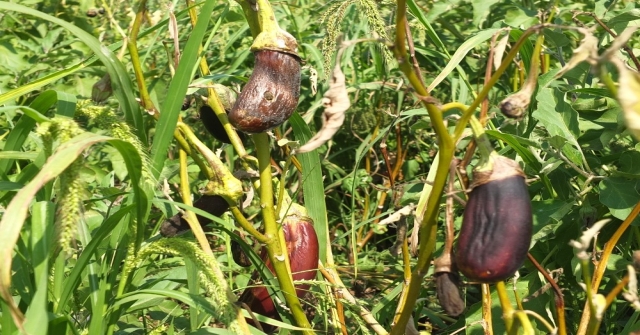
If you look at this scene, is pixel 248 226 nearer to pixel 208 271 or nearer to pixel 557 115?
pixel 208 271

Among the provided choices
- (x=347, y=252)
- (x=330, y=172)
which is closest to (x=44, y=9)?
(x=330, y=172)

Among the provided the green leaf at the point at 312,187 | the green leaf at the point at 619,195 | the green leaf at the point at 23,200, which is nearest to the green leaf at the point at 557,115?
the green leaf at the point at 619,195

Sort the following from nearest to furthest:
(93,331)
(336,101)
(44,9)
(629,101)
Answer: (629,101) → (336,101) → (93,331) → (44,9)

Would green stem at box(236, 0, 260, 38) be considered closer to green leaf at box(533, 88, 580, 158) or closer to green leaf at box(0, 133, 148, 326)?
green leaf at box(0, 133, 148, 326)

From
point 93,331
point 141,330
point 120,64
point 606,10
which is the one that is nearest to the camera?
point 93,331

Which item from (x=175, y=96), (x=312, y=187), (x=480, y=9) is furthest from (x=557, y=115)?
(x=480, y=9)

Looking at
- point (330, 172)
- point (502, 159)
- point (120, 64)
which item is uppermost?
point (120, 64)

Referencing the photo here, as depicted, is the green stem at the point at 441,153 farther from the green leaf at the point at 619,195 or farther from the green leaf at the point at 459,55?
the green leaf at the point at 619,195

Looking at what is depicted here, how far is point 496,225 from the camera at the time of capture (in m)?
1.07

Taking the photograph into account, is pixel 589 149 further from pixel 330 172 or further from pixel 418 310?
pixel 330 172

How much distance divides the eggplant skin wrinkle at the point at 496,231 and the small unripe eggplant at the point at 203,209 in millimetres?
553

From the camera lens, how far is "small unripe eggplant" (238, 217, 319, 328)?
5.36 feet

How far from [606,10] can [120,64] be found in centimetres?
126

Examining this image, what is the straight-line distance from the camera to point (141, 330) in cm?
183
